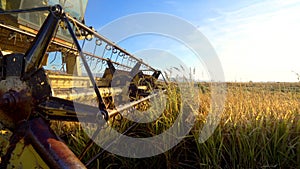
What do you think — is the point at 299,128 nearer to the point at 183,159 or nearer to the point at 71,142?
the point at 183,159

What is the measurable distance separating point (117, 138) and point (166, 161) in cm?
62

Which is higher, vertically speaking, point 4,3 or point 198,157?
point 4,3

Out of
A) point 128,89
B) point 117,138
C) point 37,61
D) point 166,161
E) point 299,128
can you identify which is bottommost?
point 166,161

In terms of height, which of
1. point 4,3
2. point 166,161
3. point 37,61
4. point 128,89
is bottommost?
point 166,161

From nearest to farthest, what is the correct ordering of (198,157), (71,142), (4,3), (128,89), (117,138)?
1. (198,157)
2. (117,138)
3. (71,142)
4. (128,89)
5. (4,3)

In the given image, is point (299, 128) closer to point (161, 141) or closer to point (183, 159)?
point (183, 159)

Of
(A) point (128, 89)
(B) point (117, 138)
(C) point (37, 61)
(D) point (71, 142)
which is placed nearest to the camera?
(C) point (37, 61)

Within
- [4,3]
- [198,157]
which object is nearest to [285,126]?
[198,157]

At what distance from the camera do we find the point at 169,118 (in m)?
2.62

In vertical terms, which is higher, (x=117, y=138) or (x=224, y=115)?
(x=224, y=115)

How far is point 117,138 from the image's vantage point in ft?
8.36

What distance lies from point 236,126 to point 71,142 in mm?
1945

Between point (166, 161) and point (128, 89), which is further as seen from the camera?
point (128, 89)

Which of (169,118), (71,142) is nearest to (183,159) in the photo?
(169,118)
